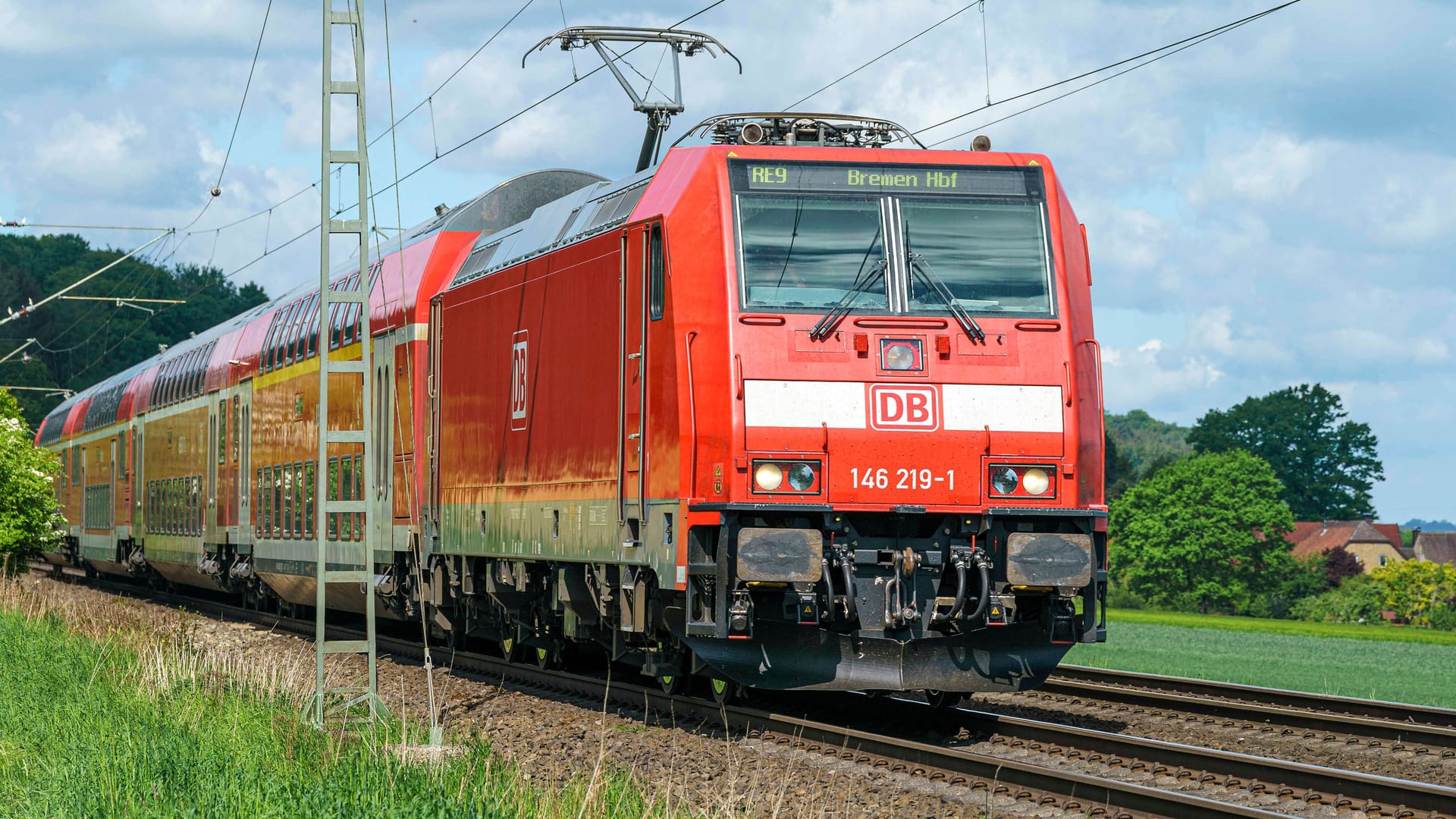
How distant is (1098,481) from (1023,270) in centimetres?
162

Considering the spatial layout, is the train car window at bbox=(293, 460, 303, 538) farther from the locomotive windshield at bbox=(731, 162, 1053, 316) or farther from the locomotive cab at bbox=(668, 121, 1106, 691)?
the locomotive windshield at bbox=(731, 162, 1053, 316)

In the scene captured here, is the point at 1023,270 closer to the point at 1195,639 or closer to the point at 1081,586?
the point at 1081,586

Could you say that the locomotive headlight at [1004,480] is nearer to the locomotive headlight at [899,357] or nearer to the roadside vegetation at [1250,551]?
the locomotive headlight at [899,357]

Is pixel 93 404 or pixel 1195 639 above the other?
pixel 93 404

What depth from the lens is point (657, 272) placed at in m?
12.3

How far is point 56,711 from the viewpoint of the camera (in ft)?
38.7

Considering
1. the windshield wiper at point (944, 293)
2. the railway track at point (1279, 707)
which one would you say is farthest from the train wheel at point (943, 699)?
the windshield wiper at point (944, 293)

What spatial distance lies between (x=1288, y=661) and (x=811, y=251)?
15158 mm

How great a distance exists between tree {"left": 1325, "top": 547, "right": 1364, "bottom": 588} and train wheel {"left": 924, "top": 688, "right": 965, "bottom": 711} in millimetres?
91912

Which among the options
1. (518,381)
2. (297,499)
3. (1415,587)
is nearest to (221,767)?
(518,381)

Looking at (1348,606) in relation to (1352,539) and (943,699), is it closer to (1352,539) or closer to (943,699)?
(1352,539)

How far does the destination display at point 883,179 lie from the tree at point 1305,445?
333 ft

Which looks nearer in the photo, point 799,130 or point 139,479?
point 799,130

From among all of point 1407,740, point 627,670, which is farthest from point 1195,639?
point 1407,740
